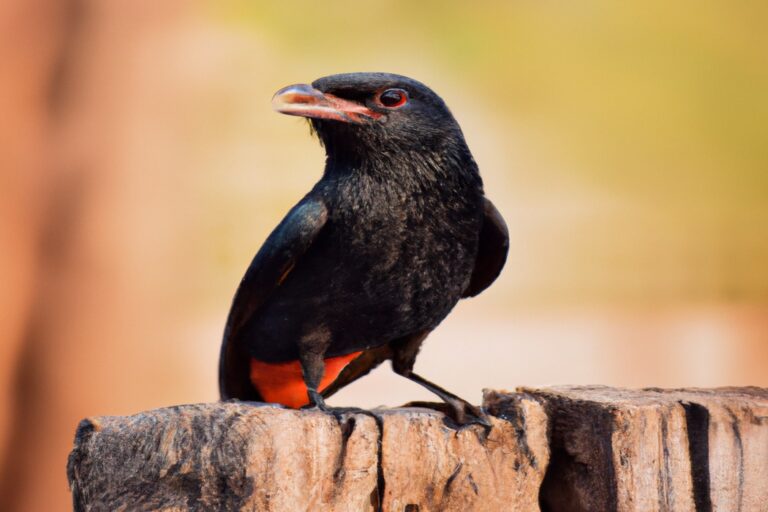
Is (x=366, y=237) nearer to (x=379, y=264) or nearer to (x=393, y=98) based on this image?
(x=379, y=264)

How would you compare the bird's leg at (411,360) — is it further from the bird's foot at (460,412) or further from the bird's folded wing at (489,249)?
the bird's folded wing at (489,249)

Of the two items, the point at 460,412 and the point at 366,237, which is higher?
the point at 366,237

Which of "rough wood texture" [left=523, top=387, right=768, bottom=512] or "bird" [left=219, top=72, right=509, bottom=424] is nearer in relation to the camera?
"rough wood texture" [left=523, top=387, right=768, bottom=512]

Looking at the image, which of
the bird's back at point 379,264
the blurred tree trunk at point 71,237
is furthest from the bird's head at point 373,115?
the blurred tree trunk at point 71,237

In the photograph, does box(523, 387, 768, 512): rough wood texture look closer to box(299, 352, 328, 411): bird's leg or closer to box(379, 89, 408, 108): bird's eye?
box(299, 352, 328, 411): bird's leg

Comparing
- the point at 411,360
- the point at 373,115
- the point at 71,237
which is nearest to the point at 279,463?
the point at 411,360

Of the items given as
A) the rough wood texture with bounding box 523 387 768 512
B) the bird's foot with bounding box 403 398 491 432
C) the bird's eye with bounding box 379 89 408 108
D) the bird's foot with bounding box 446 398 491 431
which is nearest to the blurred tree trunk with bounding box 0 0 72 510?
the bird's eye with bounding box 379 89 408 108
